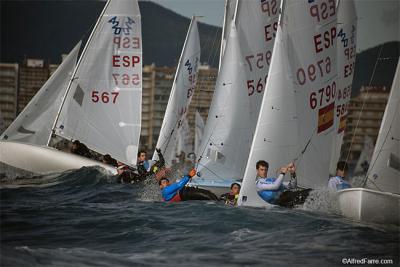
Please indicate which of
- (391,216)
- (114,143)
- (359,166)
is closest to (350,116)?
(359,166)

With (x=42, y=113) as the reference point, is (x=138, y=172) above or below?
below

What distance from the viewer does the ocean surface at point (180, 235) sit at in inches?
410

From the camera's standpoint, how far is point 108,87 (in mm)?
22859

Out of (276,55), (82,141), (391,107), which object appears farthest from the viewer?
(82,141)

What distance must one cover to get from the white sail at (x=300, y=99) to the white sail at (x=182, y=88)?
11.1 m

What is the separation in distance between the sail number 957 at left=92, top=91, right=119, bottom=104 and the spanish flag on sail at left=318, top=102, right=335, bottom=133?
7840mm

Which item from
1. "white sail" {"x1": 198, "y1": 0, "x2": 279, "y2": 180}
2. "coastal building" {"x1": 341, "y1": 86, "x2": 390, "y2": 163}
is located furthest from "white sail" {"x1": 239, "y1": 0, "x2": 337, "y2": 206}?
"coastal building" {"x1": 341, "y1": 86, "x2": 390, "y2": 163}

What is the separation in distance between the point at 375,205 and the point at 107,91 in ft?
39.4

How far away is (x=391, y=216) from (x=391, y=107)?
2264 mm

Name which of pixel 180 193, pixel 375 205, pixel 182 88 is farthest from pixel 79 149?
pixel 375 205

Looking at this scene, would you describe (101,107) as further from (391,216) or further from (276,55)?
(391,216)

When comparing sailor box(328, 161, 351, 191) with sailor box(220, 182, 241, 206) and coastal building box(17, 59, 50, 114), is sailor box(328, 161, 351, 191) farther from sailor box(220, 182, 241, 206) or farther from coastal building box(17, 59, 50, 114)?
coastal building box(17, 59, 50, 114)

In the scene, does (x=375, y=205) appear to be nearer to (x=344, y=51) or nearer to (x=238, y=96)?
(x=238, y=96)

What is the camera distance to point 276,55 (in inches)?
626
